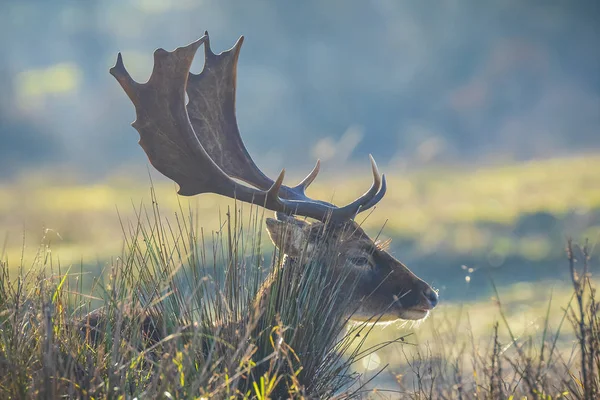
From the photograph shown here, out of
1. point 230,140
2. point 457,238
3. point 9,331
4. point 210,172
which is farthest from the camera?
point 457,238

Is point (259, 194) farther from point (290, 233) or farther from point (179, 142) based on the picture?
point (179, 142)

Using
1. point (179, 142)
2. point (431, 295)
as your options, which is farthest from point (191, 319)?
point (431, 295)

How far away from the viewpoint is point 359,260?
5.60 metres

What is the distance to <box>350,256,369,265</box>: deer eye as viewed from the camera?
5559 millimetres

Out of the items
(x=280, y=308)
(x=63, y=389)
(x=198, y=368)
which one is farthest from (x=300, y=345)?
(x=63, y=389)

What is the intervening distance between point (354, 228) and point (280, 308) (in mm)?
1225

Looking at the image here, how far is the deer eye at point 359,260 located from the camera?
556 centimetres

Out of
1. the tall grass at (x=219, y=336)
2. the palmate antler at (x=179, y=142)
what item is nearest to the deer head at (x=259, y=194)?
the palmate antler at (x=179, y=142)

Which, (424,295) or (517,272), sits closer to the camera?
(424,295)

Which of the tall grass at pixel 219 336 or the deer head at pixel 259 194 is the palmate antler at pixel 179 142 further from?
the tall grass at pixel 219 336

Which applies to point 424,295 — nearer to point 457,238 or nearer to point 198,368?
point 198,368

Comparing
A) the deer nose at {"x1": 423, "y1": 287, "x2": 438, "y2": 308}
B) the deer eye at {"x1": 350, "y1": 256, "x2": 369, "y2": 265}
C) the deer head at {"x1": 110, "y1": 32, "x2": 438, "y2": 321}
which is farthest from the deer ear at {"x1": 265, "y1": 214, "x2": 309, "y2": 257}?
the deer nose at {"x1": 423, "y1": 287, "x2": 438, "y2": 308}

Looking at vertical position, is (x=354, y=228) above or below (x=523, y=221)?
below

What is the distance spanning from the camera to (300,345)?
4.37 metres
